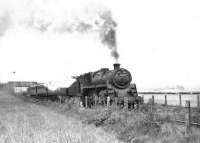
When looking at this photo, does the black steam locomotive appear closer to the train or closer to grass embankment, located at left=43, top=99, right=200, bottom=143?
the train

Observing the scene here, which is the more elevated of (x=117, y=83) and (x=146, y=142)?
(x=117, y=83)

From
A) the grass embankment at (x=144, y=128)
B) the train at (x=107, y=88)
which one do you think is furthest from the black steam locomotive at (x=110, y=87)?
the grass embankment at (x=144, y=128)

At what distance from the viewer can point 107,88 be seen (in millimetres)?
19984

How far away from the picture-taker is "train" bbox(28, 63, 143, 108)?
766 inches

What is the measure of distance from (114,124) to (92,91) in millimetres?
10514

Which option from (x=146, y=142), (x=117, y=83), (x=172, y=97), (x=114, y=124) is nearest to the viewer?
(x=146, y=142)

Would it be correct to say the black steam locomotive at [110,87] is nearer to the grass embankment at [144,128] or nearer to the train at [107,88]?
the train at [107,88]

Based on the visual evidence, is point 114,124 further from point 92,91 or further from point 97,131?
point 92,91

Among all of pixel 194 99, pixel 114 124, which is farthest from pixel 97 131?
pixel 194 99

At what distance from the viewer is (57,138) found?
368 inches

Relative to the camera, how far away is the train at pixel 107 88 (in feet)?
63.8

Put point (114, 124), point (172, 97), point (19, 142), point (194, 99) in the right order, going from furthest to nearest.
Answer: point (172, 97) → point (194, 99) → point (114, 124) → point (19, 142)

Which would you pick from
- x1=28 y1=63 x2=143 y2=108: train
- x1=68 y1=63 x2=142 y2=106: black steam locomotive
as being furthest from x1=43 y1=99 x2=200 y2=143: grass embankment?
x1=68 y1=63 x2=142 y2=106: black steam locomotive

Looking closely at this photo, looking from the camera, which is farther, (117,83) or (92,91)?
(92,91)
